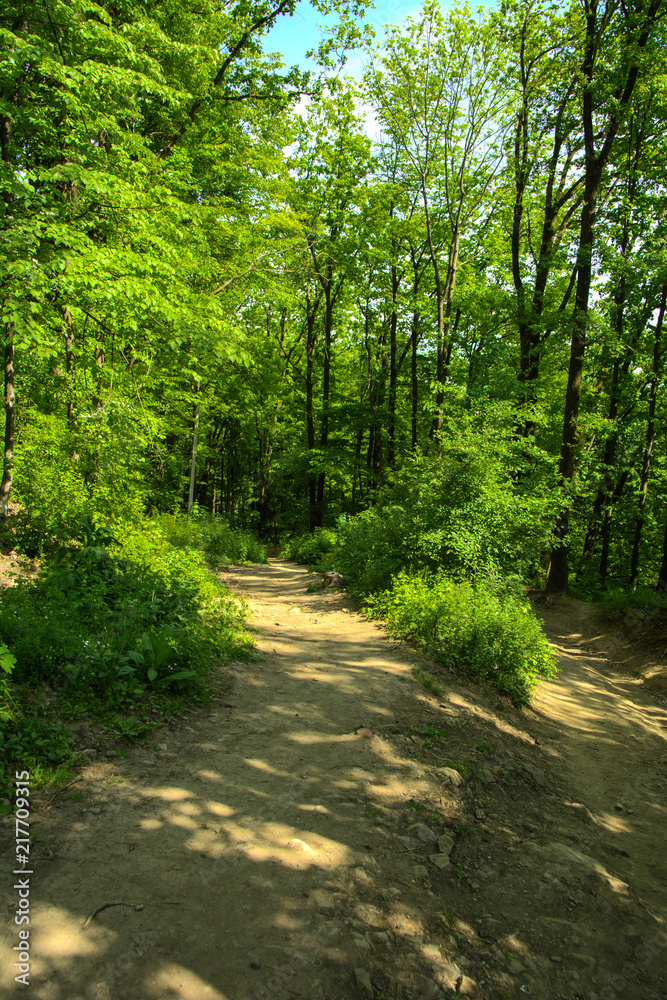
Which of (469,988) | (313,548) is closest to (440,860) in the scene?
(469,988)

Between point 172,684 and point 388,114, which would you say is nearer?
point 172,684

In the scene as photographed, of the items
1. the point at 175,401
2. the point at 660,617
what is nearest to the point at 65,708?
the point at 660,617

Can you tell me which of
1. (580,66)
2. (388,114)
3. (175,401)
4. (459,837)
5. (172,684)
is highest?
(580,66)

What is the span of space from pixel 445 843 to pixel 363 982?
1433mm

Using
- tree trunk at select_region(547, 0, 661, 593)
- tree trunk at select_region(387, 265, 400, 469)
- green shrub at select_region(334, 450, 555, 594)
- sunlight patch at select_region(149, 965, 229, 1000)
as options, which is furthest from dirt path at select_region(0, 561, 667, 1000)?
tree trunk at select_region(387, 265, 400, 469)

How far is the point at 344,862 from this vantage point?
324 cm

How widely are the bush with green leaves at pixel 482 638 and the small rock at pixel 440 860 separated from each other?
10.9 ft

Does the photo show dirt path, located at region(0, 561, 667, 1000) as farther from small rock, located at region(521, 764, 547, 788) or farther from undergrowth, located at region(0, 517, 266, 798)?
undergrowth, located at region(0, 517, 266, 798)

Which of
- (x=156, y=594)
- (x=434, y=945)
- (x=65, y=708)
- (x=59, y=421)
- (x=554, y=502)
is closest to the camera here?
(x=434, y=945)

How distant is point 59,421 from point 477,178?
48.5 ft

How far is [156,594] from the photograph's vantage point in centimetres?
595

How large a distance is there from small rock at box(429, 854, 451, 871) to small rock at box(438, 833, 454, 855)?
54 mm

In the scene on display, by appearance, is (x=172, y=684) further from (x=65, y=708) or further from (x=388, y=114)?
(x=388, y=114)

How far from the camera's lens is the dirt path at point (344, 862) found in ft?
8.05
